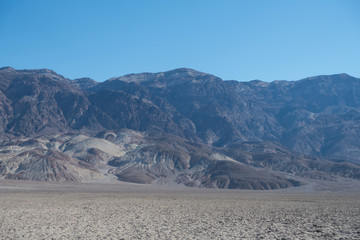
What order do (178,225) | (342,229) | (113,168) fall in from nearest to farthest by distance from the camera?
1. (342,229)
2. (178,225)
3. (113,168)

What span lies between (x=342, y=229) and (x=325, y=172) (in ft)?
351

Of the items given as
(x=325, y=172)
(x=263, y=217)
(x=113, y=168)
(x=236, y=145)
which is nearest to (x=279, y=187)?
(x=325, y=172)

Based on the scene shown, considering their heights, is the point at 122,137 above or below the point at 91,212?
above

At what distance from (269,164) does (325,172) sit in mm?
19237

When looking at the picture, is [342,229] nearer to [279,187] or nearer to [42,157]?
[279,187]

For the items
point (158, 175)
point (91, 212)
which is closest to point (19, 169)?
point (158, 175)

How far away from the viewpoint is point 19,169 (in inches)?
3615

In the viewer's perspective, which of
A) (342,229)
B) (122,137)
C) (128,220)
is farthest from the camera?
(122,137)

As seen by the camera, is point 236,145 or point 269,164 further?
point 236,145

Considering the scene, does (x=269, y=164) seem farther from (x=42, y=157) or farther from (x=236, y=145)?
(x=42, y=157)

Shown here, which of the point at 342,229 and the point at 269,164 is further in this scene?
the point at 269,164

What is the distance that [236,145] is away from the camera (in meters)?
187

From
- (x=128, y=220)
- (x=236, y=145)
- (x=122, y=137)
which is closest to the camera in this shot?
(x=128, y=220)

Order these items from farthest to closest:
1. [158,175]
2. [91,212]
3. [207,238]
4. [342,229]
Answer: [158,175], [91,212], [342,229], [207,238]
